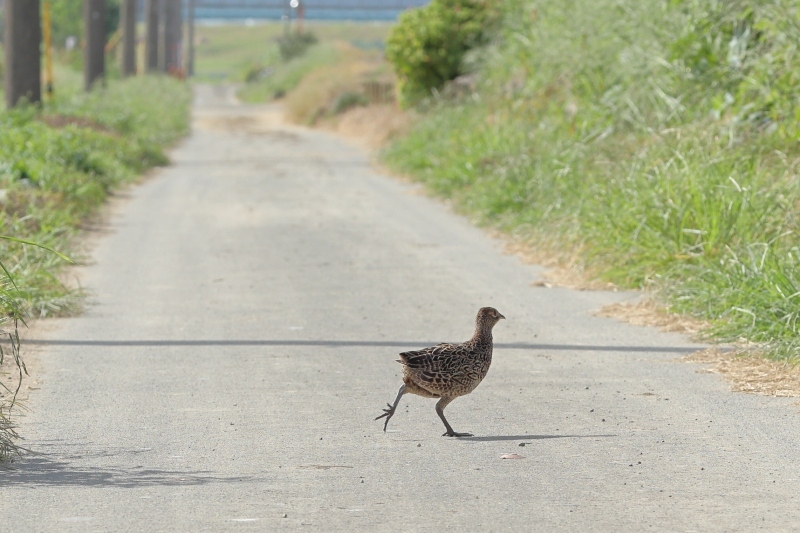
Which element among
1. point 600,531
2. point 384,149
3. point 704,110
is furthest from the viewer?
point 384,149

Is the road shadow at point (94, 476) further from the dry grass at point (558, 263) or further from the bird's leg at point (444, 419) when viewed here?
the dry grass at point (558, 263)

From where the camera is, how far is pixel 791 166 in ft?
41.7

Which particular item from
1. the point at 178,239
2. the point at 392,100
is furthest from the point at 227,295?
the point at 392,100

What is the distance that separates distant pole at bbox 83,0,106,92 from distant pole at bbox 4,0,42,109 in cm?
1259

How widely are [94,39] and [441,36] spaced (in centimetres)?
1198

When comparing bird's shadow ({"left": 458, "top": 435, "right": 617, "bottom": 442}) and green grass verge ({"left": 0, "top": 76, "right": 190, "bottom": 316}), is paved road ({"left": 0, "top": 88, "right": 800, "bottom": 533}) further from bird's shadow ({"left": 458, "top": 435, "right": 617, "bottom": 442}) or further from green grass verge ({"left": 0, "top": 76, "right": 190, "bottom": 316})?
green grass verge ({"left": 0, "top": 76, "right": 190, "bottom": 316})

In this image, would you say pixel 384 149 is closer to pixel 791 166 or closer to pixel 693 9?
pixel 693 9

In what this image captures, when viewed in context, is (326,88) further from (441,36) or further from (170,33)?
(170,33)

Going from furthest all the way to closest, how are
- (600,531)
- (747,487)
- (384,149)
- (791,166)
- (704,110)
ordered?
(384,149), (704,110), (791,166), (747,487), (600,531)

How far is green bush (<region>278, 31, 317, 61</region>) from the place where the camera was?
7919 cm

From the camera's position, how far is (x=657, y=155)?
553 inches

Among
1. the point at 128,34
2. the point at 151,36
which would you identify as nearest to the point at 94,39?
→ the point at 128,34

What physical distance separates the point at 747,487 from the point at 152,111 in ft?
103

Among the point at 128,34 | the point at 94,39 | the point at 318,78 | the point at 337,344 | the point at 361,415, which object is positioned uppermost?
the point at 361,415
